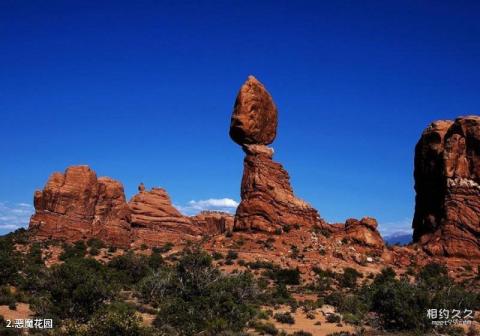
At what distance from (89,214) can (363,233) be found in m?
27.3

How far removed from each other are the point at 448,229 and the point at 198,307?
105ft

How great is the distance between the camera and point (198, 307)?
2322 centimetres

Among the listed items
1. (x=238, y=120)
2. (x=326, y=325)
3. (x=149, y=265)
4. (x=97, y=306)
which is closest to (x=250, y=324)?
(x=326, y=325)

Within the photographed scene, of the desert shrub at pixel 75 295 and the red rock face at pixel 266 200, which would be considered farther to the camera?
the red rock face at pixel 266 200

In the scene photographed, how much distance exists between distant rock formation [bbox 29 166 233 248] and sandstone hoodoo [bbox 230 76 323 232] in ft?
45.1

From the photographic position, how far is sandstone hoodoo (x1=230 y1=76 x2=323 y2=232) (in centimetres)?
4906

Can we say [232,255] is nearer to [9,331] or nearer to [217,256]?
[217,256]

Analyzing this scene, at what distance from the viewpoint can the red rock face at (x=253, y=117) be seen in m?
50.9

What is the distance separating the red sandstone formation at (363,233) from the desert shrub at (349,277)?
5.80 m

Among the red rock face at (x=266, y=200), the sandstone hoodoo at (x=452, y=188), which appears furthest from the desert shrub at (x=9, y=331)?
the sandstone hoodoo at (x=452, y=188)

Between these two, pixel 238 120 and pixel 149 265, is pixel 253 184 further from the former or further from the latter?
pixel 149 265

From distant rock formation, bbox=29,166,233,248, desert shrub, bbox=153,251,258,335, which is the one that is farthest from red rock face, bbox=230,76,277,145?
desert shrub, bbox=153,251,258,335

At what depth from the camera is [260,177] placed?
163 feet

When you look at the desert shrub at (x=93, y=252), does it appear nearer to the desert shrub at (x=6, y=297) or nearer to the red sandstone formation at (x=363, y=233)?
the desert shrub at (x=6, y=297)
